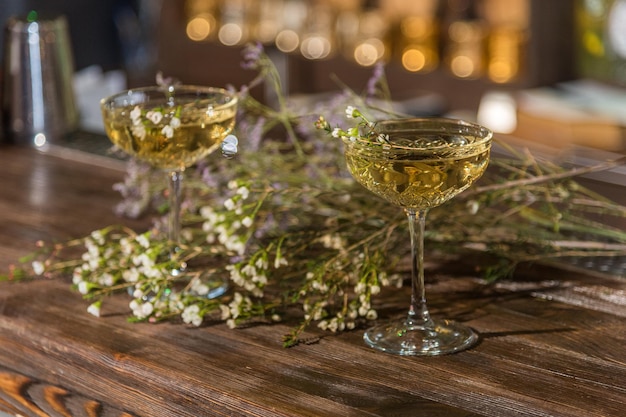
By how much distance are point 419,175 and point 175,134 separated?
13.3 inches

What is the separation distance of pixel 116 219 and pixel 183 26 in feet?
9.32

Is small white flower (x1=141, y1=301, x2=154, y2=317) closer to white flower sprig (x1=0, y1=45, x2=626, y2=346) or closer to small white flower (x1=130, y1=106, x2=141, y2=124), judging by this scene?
white flower sprig (x1=0, y1=45, x2=626, y2=346)

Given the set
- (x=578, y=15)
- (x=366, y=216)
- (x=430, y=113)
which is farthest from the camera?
(x=430, y=113)

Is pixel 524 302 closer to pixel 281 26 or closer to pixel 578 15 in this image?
pixel 578 15

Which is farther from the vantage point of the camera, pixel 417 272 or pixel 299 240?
pixel 299 240

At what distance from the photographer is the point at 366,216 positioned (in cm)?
126

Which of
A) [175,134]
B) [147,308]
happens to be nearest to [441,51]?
[175,134]

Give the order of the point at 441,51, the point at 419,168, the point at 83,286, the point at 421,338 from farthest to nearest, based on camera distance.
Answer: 1. the point at 441,51
2. the point at 83,286
3. the point at 421,338
4. the point at 419,168

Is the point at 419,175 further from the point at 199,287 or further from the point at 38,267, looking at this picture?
the point at 38,267

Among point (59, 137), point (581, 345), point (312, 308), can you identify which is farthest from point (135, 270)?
point (59, 137)

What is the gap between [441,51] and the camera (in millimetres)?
3469

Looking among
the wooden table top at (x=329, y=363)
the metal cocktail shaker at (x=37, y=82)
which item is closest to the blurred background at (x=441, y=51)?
the metal cocktail shaker at (x=37, y=82)

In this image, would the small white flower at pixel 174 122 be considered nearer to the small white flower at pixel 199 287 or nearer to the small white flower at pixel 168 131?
the small white flower at pixel 168 131

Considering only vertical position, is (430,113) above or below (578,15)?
below
